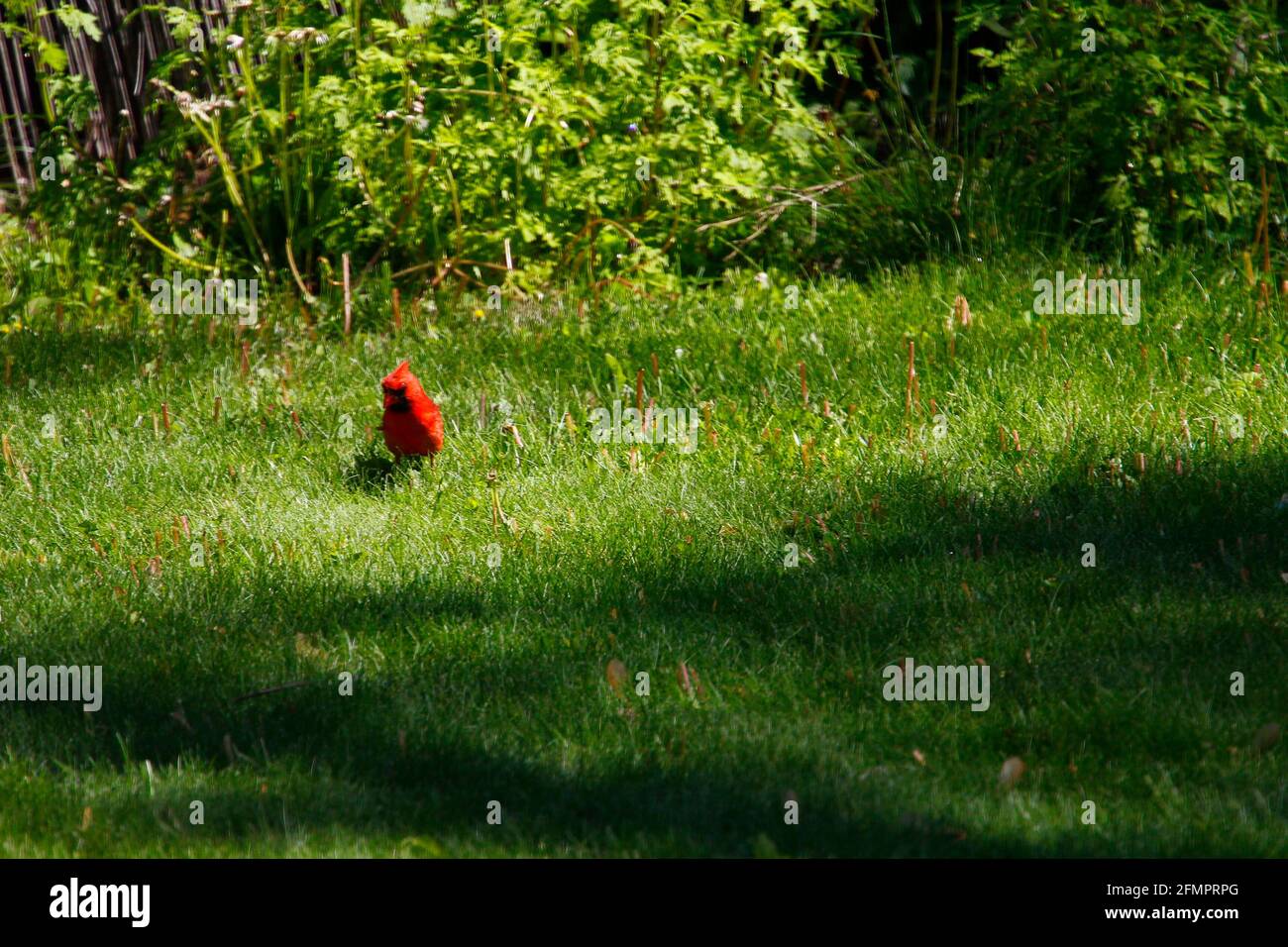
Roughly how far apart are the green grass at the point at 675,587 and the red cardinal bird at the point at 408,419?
0.14 meters

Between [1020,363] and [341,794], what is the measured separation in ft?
11.2

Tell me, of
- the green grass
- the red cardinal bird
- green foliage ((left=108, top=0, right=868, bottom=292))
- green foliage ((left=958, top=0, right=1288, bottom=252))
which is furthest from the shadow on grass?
green foliage ((left=108, top=0, right=868, bottom=292))

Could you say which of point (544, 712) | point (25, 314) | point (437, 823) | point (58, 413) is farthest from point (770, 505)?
point (25, 314)

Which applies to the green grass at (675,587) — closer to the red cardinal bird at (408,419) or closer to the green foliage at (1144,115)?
the red cardinal bird at (408,419)

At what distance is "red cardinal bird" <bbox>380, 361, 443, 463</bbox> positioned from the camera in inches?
189

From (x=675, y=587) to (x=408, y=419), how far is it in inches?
50.0

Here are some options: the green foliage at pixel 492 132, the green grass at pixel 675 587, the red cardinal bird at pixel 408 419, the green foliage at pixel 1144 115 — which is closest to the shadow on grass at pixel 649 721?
the green grass at pixel 675 587

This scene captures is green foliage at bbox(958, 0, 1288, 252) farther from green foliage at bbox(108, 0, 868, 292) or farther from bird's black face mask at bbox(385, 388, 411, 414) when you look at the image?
bird's black face mask at bbox(385, 388, 411, 414)

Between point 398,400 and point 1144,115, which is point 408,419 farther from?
point 1144,115

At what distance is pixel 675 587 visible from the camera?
413cm

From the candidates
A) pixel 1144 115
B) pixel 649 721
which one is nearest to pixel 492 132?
pixel 1144 115

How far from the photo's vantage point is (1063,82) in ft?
22.2

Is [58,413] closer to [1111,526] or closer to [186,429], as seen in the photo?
[186,429]

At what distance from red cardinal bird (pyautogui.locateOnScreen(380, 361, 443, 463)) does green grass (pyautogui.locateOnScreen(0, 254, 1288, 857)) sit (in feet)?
0.44
